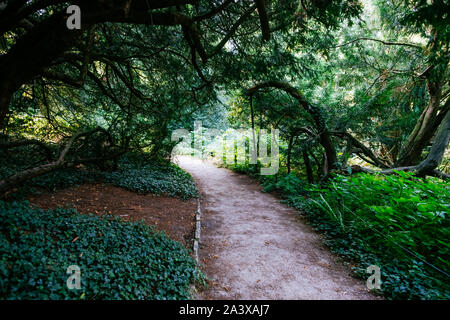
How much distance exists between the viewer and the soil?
431cm

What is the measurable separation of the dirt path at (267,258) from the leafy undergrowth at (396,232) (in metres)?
0.43

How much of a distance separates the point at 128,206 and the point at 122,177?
1.93m

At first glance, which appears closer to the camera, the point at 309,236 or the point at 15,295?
the point at 15,295

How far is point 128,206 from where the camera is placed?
5098 millimetres

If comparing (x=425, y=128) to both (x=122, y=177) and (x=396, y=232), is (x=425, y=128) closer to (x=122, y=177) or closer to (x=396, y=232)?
(x=396, y=232)

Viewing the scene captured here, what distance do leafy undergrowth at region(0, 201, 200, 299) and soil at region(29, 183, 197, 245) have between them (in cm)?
65

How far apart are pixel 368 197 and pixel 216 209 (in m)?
4.10

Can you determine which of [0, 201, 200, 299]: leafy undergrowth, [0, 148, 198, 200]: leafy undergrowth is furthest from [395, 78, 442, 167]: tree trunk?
[0, 201, 200, 299]: leafy undergrowth

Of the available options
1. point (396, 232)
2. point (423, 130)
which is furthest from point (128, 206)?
point (423, 130)

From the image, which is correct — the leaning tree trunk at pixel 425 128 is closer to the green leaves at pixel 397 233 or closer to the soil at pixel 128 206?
the green leaves at pixel 397 233

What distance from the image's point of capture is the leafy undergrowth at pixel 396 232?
3.16m

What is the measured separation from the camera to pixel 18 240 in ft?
8.54
